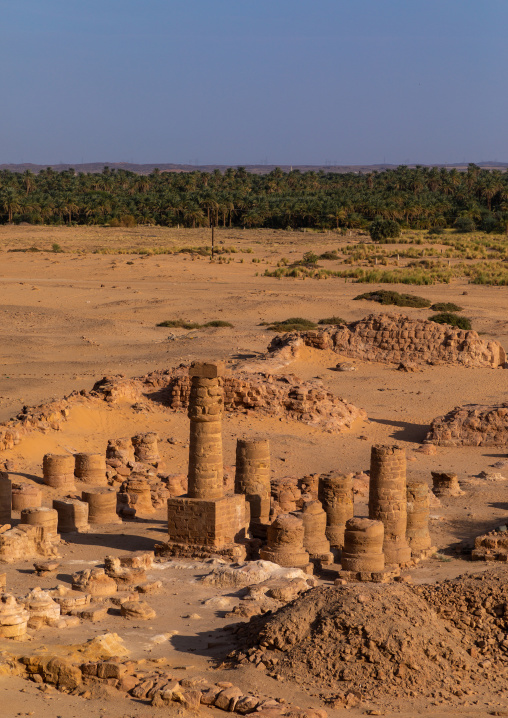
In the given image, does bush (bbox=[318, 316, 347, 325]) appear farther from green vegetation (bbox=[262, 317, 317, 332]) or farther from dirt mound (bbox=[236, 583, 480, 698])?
dirt mound (bbox=[236, 583, 480, 698])

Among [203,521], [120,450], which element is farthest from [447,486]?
[120,450]

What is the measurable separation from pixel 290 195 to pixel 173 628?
92.1 m

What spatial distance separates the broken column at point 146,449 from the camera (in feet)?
69.9

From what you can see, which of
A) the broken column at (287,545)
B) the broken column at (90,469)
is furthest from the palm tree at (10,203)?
the broken column at (287,545)

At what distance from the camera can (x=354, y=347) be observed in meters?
31.2

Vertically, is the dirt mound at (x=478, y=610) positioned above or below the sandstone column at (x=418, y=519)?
above

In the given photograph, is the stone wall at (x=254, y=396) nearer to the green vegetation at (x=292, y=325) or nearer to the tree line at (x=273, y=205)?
the green vegetation at (x=292, y=325)

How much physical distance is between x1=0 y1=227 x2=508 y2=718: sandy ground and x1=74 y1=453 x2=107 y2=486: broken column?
88 cm

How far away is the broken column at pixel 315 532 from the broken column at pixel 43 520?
3.84 meters

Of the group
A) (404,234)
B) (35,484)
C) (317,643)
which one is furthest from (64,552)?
(404,234)

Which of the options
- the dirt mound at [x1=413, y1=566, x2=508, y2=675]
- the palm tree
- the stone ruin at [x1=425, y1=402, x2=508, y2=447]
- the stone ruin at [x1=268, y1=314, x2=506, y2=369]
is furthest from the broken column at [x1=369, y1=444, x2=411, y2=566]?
the palm tree

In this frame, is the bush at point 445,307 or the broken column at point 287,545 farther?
the bush at point 445,307

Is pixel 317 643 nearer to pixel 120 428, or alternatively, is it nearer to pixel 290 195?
pixel 120 428

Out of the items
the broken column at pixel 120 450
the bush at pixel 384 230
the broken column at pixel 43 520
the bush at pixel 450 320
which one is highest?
the bush at pixel 384 230
